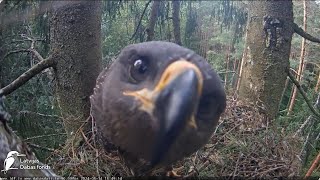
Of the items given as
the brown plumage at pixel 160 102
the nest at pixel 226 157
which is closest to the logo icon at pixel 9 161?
the brown plumage at pixel 160 102

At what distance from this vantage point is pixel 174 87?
125 centimetres

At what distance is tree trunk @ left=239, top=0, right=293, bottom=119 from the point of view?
2555 millimetres

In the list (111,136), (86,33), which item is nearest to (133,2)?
(86,33)

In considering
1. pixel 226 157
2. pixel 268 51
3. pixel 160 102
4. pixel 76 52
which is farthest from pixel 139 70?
pixel 268 51

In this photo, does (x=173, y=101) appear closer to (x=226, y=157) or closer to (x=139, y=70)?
(x=139, y=70)

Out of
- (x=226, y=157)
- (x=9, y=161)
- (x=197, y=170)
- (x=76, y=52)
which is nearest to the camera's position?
(x=9, y=161)

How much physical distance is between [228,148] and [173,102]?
94 centimetres

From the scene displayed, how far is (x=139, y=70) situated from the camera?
1473 mm

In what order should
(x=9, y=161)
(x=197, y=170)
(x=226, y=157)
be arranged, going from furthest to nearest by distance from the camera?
(x=226, y=157) → (x=197, y=170) → (x=9, y=161)

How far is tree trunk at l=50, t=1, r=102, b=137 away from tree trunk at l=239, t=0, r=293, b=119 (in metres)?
0.94

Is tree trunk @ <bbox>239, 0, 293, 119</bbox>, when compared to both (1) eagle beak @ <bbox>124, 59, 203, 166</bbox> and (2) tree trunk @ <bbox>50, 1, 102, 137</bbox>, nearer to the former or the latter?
(2) tree trunk @ <bbox>50, 1, 102, 137</bbox>

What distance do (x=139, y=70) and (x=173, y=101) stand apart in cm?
28

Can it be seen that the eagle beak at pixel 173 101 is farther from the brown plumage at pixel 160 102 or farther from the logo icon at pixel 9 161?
the logo icon at pixel 9 161

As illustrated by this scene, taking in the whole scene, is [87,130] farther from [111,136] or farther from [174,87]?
[174,87]
